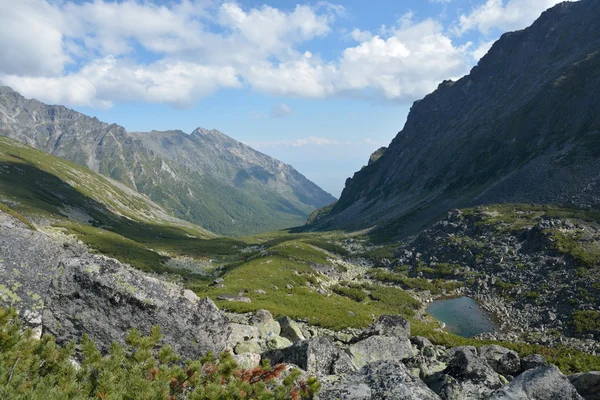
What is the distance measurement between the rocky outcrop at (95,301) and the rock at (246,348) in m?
2.02

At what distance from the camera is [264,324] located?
23156 mm

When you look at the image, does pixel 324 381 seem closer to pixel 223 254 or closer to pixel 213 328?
pixel 213 328

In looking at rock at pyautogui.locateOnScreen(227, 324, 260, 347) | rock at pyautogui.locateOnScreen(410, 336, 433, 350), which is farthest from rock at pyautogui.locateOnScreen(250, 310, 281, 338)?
rock at pyautogui.locateOnScreen(410, 336, 433, 350)

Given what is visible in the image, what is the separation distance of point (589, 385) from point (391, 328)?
38.7ft

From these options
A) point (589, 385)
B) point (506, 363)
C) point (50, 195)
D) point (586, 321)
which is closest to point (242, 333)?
point (506, 363)

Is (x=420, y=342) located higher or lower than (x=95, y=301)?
lower

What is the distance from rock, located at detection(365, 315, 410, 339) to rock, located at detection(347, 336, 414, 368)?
2496mm

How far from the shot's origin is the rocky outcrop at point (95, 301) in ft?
43.7

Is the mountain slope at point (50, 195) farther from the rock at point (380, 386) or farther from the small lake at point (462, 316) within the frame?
the rock at point (380, 386)

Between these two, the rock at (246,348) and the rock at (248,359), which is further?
the rock at (246,348)

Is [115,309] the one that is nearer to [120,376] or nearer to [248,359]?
[120,376]

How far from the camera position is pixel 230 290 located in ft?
135

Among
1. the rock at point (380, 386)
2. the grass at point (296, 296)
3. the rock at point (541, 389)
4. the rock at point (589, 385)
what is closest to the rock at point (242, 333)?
the rock at point (380, 386)

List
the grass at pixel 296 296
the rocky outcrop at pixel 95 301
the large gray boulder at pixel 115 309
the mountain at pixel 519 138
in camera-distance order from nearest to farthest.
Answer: the rocky outcrop at pixel 95 301 → the large gray boulder at pixel 115 309 → the grass at pixel 296 296 → the mountain at pixel 519 138
